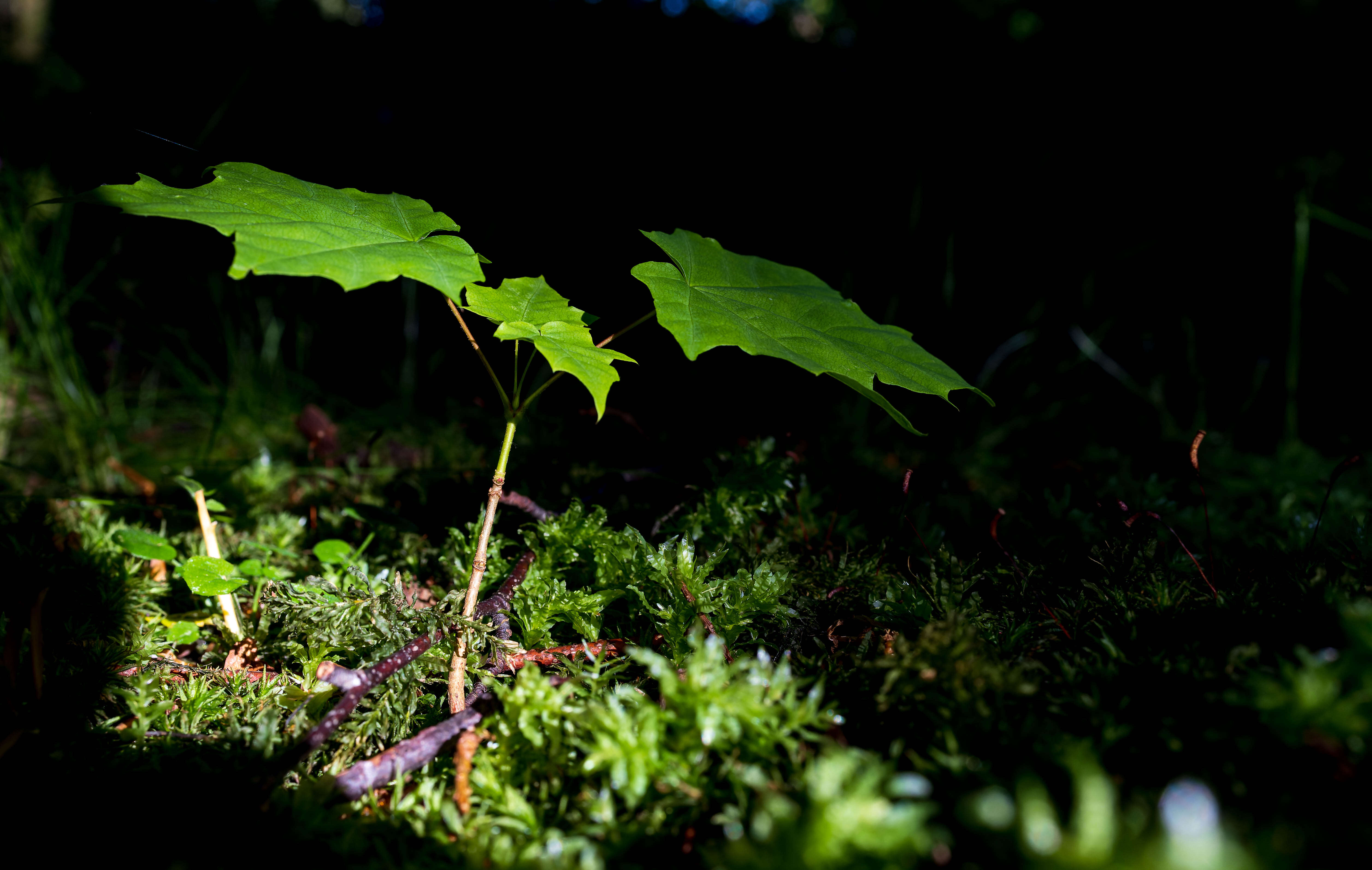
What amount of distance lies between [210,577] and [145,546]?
24 centimetres

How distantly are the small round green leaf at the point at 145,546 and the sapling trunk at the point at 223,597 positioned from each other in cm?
7

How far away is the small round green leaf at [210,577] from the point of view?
1215 millimetres

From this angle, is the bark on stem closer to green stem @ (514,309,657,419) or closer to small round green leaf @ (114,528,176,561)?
green stem @ (514,309,657,419)

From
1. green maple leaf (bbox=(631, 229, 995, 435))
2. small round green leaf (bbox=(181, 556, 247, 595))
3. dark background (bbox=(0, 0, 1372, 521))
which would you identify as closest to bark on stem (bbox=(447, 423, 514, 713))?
green maple leaf (bbox=(631, 229, 995, 435))

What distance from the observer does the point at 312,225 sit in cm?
96

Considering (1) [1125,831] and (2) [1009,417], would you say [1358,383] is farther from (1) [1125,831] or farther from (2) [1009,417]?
(1) [1125,831]

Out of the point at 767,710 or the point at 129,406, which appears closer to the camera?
the point at 767,710

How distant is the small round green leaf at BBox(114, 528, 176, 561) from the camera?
4.41 feet

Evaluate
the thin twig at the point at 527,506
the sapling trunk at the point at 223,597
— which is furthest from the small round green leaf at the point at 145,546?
the thin twig at the point at 527,506

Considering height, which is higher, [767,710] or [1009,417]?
[767,710]

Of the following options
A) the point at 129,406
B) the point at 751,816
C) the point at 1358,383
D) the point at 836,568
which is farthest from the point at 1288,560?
the point at 129,406

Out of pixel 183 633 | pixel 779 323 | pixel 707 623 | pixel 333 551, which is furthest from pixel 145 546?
pixel 779 323

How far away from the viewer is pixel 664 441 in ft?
6.24

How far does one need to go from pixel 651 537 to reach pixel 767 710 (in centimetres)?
71
